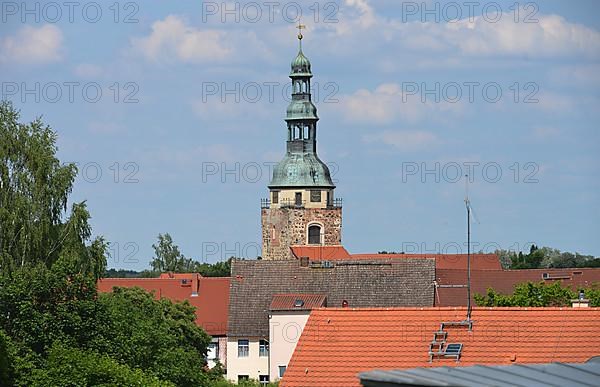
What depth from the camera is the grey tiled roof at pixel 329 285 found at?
204 feet

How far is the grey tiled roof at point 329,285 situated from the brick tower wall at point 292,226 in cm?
2894

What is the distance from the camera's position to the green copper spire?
9669 centimetres

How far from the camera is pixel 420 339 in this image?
1208 inches

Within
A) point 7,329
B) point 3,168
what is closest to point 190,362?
point 3,168

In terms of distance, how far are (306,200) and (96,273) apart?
52.6 m

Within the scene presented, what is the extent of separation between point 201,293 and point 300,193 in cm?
2451

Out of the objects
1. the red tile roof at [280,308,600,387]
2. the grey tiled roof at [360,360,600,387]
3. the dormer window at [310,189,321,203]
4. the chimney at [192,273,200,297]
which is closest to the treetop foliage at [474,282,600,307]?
the red tile roof at [280,308,600,387]

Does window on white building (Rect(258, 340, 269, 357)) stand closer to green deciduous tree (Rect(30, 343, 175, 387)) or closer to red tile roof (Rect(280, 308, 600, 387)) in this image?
green deciduous tree (Rect(30, 343, 175, 387))

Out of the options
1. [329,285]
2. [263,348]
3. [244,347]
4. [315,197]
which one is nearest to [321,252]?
[315,197]

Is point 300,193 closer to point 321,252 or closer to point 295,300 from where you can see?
point 321,252

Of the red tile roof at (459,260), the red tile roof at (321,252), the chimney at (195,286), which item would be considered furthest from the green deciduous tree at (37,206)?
the red tile roof at (459,260)

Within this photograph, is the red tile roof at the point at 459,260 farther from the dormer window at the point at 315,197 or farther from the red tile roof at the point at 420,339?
the red tile roof at the point at 420,339

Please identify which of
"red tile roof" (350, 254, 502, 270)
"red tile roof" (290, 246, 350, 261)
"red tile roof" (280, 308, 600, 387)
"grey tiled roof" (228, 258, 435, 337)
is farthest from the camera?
"red tile roof" (350, 254, 502, 270)

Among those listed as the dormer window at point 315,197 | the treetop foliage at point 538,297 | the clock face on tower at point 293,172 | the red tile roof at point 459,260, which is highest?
the clock face on tower at point 293,172
